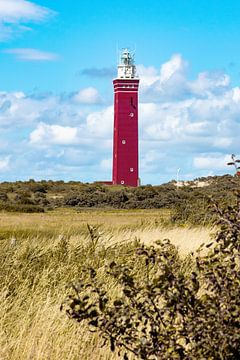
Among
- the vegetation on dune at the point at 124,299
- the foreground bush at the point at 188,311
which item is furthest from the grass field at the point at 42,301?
the foreground bush at the point at 188,311

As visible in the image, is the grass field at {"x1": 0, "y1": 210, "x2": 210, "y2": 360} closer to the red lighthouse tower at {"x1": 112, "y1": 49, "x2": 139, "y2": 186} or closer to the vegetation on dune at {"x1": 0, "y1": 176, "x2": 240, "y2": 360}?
the vegetation on dune at {"x1": 0, "y1": 176, "x2": 240, "y2": 360}

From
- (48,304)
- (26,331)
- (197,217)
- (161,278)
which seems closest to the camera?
(161,278)

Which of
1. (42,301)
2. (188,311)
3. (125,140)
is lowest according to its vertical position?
(42,301)

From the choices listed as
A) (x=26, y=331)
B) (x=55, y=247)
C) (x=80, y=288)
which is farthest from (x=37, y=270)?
(x=80, y=288)

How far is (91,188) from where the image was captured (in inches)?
1933

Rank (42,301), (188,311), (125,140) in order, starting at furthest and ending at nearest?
(125,140)
(42,301)
(188,311)

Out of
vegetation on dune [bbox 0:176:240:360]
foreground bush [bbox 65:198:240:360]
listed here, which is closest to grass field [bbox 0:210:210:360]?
vegetation on dune [bbox 0:176:240:360]

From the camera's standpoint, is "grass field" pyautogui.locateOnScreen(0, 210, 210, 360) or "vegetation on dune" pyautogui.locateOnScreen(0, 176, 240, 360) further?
"grass field" pyautogui.locateOnScreen(0, 210, 210, 360)

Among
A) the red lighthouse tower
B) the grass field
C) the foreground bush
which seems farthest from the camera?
the red lighthouse tower

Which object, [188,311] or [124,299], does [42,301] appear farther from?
[188,311]

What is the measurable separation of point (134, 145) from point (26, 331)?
52847 mm

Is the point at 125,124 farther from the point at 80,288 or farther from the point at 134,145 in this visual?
the point at 80,288

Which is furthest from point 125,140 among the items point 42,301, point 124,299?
point 124,299

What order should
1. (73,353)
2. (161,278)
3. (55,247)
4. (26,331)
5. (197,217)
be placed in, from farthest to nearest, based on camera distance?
(197,217)
(55,247)
(26,331)
(73,353)
(161,278)
